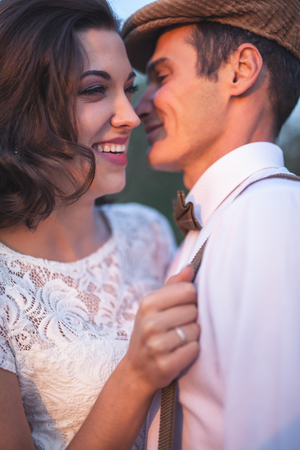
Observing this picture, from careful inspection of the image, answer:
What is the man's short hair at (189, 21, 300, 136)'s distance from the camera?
174 cm

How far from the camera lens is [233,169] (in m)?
1.58

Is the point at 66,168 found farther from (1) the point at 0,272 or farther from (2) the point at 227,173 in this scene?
(2) the point at 227,173

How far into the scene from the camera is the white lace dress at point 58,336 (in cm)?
150

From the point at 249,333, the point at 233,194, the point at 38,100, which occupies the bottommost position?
the point at 249,333

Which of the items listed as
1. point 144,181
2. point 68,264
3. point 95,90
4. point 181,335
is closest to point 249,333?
point 181,335

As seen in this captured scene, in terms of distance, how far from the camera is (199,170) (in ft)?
6.68

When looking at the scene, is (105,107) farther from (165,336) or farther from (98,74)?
(165,336)

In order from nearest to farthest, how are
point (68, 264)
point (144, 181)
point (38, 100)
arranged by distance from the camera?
1. point (38, 100)
2. point (68, 264)
3. point (144, 181)

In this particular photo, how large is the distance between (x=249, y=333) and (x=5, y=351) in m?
0.96

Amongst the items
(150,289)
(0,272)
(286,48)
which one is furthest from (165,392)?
(286,48)

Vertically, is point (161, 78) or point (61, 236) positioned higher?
point (161, 78)

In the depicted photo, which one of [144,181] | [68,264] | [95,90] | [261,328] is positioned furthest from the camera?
[144,181]

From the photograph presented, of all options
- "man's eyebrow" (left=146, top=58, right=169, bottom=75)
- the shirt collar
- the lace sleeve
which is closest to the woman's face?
"man's eyebrow" (left=146, top=58, right=169, bottom=75)

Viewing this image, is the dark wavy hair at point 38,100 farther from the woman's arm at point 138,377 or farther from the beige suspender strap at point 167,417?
the beige suspender strap at point 167,417
